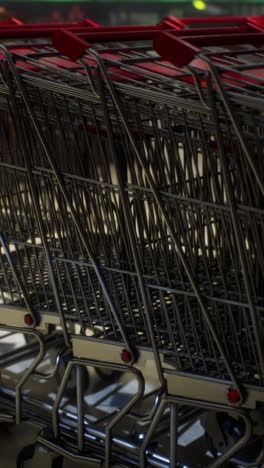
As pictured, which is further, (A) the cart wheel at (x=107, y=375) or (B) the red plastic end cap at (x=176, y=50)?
(A) the cart wheel at (x=107, y=375)

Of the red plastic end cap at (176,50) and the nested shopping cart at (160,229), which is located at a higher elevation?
the red plastic end cap at (176,50)

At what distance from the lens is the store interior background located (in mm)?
6797

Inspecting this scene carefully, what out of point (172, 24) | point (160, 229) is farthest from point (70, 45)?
point (172, 24)

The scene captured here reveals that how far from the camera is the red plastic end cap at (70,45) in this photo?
2.05 metres

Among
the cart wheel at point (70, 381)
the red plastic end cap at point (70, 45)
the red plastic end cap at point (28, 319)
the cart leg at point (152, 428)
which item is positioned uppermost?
the red plastic end cap at point (70, 45)

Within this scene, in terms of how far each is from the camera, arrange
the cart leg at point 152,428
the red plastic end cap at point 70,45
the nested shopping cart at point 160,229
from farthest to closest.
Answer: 1. the cart leg at point 152,428
2. the red plastic end cap at point 70,45
3. the nested shopping cart at point 160,229

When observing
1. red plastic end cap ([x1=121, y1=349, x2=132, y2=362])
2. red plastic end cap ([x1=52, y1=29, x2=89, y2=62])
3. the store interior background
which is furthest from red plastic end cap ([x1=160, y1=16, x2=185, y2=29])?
the store interior background

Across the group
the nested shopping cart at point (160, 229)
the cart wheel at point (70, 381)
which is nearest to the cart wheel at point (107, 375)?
the cart wheel at point (70, 381)

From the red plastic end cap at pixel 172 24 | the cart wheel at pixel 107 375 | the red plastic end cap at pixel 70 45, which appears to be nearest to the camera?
the red plastic end cap at pixel 70 45

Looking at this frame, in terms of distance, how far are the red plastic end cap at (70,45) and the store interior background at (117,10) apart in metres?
4.89

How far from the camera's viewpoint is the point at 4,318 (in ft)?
8.65

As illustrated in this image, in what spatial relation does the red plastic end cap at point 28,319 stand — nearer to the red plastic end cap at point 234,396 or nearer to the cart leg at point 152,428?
the cart leg at point 152,428

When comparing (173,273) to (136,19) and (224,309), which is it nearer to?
(224,309)

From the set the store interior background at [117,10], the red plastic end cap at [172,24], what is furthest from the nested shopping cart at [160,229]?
the store interior background at [117,10]
